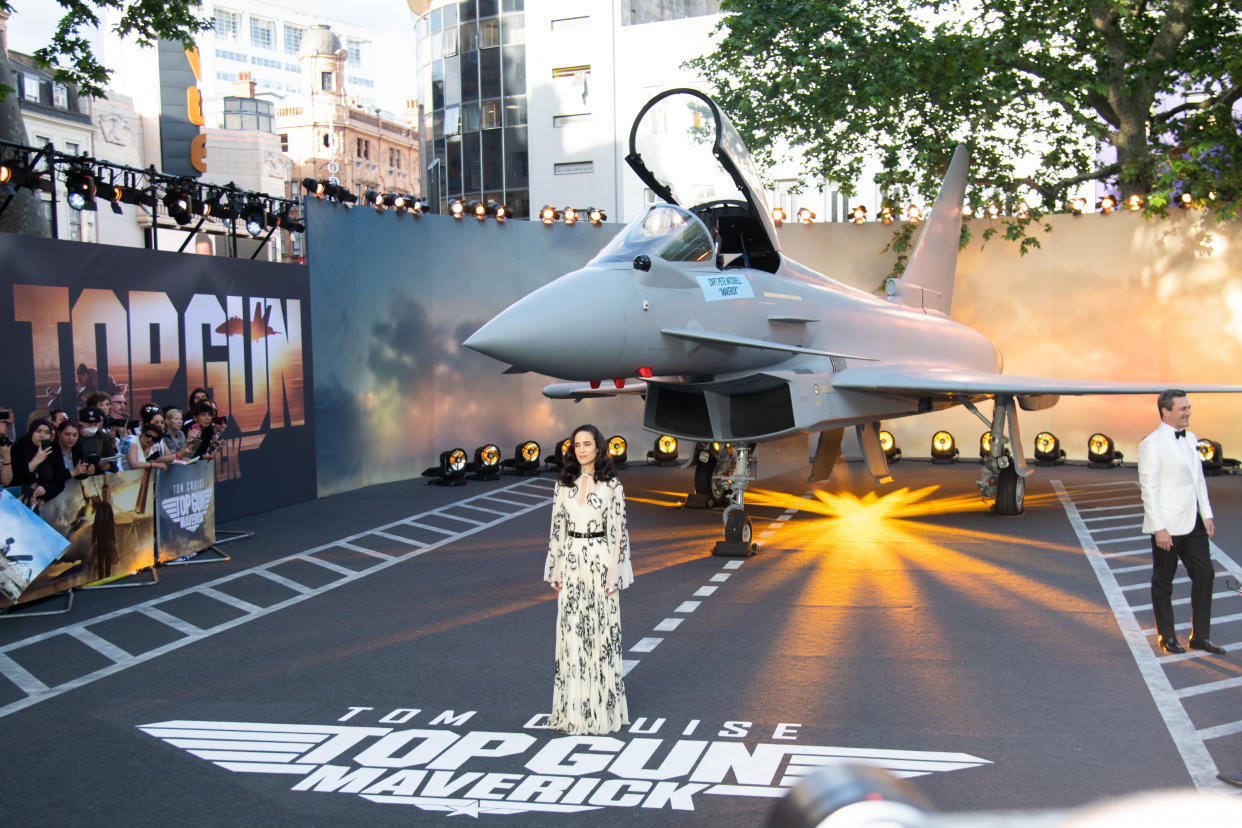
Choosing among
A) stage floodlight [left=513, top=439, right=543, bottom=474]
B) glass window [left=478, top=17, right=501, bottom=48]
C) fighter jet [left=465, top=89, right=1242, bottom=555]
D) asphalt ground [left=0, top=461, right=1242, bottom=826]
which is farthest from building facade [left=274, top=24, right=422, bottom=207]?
asphalt ground [left=0, top=461, right=1242, bottom=826]

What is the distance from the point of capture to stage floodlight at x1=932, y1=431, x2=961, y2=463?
19.4 metres

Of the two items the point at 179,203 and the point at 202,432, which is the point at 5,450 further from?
the point at 179,203

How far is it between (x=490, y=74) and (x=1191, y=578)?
136ft

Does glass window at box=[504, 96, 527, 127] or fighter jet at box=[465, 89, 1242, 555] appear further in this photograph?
glass window at box=[504, 96, 527, 127]

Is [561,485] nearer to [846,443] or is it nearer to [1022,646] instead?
[1022,646]

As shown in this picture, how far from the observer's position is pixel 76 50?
14.8 metres

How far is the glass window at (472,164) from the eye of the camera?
44719mm

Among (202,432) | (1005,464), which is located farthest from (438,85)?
(1005,464)

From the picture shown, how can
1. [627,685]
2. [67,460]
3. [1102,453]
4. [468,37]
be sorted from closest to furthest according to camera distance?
[627,685], [67,460], [1102,453], [468,37]

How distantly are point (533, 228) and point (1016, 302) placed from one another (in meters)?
9.33

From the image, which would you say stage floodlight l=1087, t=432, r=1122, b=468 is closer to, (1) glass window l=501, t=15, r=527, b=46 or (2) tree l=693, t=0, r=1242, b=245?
(2) tree l=693, t=0, r=1242, b=245

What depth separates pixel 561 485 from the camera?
6184 mm

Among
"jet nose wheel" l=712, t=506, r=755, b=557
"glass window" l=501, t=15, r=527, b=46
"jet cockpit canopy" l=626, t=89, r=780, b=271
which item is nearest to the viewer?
"jet cockpit canopy" l=626, t=89, r=780, b=271

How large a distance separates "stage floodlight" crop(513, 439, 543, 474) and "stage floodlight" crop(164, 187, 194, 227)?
6.83 meters
